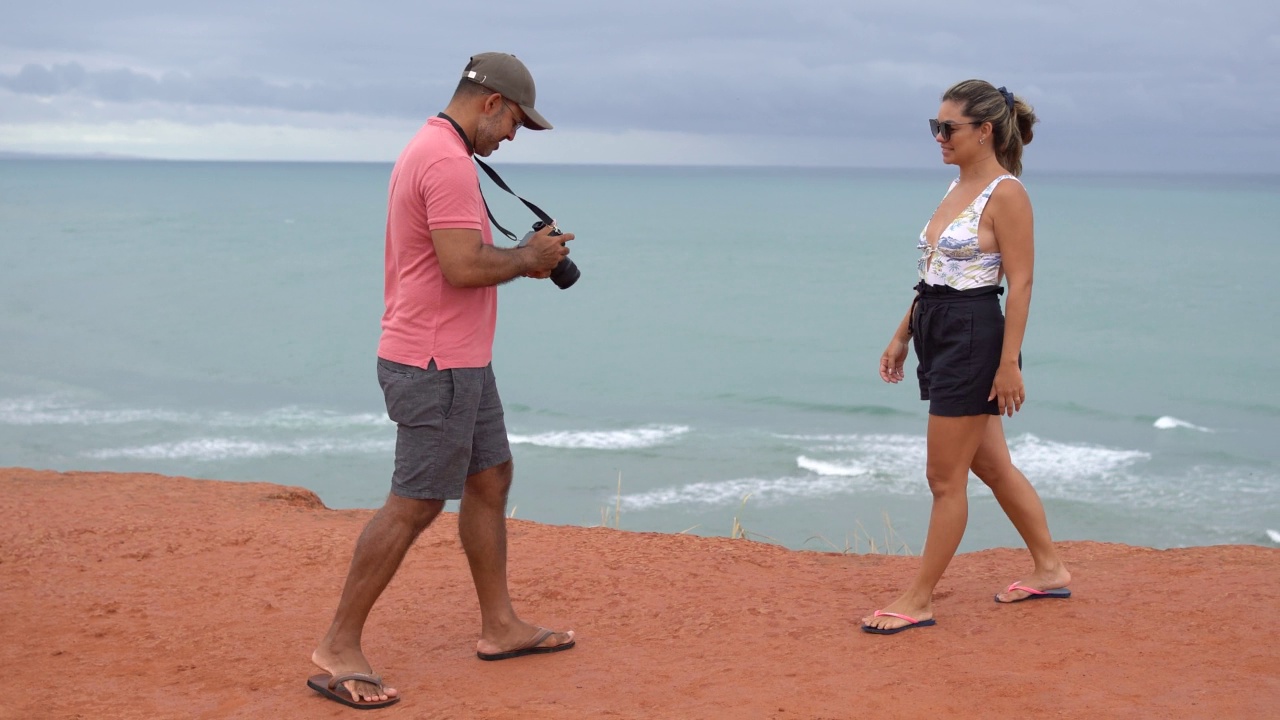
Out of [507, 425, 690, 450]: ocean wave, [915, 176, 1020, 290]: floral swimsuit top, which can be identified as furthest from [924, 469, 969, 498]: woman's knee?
[507, 425, 690, 450]: ocean wave

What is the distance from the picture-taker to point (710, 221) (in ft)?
296

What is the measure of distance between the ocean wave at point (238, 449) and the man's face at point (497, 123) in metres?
13.3

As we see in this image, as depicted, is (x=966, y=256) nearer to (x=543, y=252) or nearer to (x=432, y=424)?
(x=543, y=252)

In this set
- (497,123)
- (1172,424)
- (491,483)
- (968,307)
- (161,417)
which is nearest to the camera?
(497,123)

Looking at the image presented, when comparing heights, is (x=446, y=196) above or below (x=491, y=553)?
above

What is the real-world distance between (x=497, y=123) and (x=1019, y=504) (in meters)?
2.61

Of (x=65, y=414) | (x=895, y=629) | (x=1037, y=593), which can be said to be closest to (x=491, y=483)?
(x=895, y=629)

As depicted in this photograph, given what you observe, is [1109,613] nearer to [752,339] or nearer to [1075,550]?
[1075,550]

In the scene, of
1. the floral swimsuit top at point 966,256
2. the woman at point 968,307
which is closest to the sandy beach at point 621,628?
the woman at point 968,307

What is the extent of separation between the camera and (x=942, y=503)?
15.5ft

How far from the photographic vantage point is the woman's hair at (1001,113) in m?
4.58

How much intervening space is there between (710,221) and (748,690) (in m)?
86.9

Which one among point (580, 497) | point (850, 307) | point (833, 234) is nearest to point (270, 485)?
point (580, 497)

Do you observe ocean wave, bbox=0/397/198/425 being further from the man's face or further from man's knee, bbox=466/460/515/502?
the man's face
